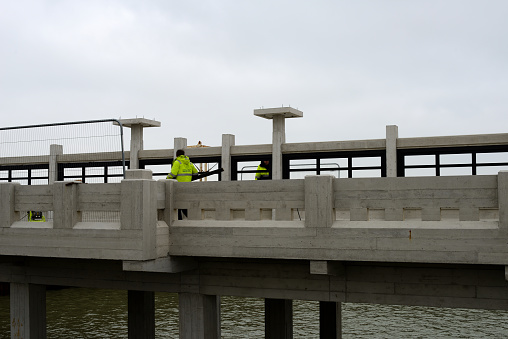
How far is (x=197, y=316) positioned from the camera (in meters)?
10.5

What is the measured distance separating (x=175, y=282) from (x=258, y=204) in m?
2.38

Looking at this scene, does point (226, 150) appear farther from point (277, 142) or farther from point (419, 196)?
point (419, 196)

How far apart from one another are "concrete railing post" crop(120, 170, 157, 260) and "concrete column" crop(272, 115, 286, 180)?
12985mm

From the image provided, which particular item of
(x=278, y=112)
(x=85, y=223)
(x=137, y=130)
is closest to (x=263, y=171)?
(x=85, y=223)

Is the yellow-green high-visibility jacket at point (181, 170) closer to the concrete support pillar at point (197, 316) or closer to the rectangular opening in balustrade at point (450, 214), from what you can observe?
the concrete support pillar at point (197, 316)

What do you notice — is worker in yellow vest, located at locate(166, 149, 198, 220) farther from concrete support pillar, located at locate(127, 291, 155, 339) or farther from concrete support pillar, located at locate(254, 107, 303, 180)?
concrete support pillar, located at locate(254, 107, 303, 180)

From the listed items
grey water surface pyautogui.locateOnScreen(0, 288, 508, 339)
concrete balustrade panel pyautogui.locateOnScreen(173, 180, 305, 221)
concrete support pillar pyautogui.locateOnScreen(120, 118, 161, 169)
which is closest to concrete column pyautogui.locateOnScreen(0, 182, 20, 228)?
concrete balustrade panel pyautogui.locateOnScreen(173, 180, 305, 221)

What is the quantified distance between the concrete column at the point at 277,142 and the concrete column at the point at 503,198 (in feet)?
47.5

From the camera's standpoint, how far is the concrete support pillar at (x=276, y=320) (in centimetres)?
1507

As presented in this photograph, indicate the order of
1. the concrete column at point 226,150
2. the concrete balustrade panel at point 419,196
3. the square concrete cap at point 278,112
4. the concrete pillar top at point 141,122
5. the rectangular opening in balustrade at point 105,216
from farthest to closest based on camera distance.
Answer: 1. the concrete pillar top at point 141,122
2. the square concrete cap at point 278,112
3. the concrete column at point 226,150
4. the rectangular opening in balustrade at point 105,216
5. the concrete balustrade panel at point 419,196

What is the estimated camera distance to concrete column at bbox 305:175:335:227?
348 inches

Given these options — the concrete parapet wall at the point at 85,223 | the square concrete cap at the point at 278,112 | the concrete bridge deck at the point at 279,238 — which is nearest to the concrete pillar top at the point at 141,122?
the square concrete cap at the point at 278,112

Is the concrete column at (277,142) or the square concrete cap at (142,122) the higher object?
the square concrete cap at (142,122)

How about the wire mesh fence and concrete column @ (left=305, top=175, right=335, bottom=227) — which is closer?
concrete column @ (left=305, top=175, right=335, bottom=227)
